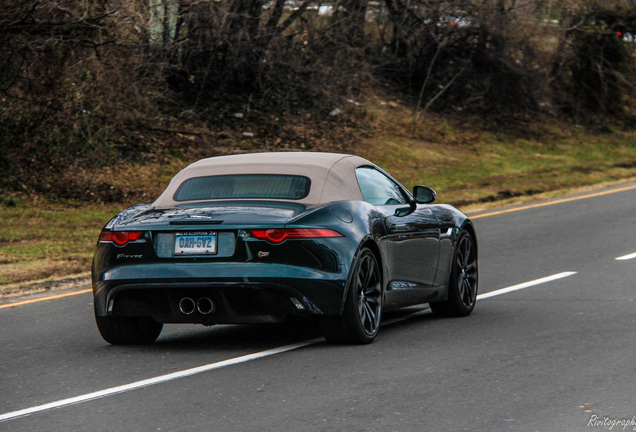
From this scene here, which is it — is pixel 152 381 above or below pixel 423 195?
below

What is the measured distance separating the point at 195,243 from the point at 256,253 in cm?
43

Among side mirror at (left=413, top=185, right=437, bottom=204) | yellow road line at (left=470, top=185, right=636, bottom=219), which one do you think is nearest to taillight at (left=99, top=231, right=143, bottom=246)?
side mirror at (left=413, top=185, right=437, bottom=204)

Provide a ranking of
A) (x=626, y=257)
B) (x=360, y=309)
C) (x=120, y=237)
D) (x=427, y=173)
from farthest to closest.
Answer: (x=427, y=173), (x=626, y=257), (x=360, y=309), (x=120, y=237)

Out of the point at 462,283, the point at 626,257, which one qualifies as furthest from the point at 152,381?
the point at 626,257

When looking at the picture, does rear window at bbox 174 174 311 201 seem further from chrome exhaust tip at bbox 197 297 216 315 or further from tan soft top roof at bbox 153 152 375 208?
chrome exhaust tip at bbox 197 297 216 315

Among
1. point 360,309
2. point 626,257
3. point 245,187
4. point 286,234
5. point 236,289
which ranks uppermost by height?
point 245,187

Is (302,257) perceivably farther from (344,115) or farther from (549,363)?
(344,115)

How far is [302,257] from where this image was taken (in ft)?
22.9

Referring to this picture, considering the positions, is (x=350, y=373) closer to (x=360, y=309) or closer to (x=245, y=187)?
(x=360, y=309)

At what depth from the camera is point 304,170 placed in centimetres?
775

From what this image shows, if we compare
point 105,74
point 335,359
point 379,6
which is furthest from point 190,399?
point 379,6

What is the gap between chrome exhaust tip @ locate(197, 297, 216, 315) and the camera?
706 centimetres

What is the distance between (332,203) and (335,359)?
3.74 feet

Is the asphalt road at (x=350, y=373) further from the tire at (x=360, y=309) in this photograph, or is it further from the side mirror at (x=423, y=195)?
the side mirror at (x=423, y=195)
